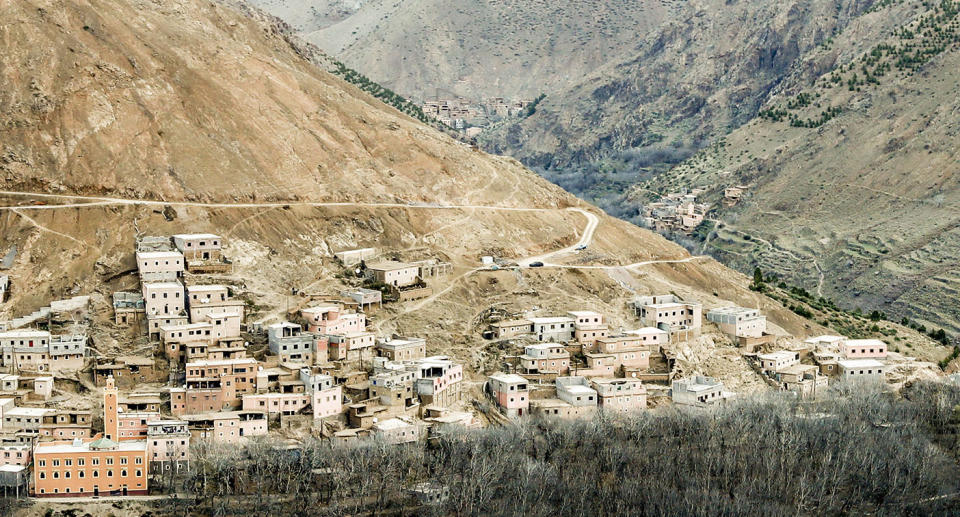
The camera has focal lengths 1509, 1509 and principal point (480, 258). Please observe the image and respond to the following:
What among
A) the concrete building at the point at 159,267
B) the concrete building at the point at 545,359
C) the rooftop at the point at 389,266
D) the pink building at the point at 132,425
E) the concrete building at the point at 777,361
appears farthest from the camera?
the concrete building at the point at 777,361

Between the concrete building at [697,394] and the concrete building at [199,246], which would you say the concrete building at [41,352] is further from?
the concrete building at [697,394]

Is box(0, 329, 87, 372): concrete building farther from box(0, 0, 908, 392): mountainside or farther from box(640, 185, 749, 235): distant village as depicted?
box(640, 185, 749, 235): distant village

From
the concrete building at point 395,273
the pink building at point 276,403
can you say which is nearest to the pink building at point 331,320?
the concrete building at point 395,273

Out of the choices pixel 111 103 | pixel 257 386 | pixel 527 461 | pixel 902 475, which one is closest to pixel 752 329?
pixel 902 475

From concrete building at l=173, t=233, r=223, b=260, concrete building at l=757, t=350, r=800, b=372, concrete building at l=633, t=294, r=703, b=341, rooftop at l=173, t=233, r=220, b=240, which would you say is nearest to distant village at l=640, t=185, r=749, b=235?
concrete building at l=633, t=294, r=703, b=341

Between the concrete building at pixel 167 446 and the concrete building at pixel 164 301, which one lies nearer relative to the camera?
the concrete building at pixel 167 446

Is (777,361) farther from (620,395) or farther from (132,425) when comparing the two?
(132,425)

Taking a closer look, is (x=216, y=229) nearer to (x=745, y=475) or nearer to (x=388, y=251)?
(x=388, y=251)

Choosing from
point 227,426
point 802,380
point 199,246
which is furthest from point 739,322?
point 227,426
